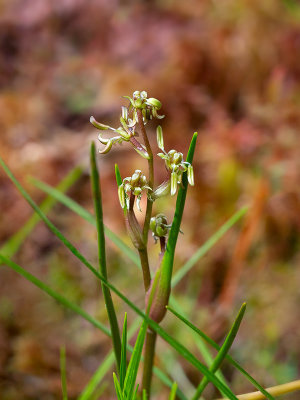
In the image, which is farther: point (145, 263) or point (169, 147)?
point (169, 147)

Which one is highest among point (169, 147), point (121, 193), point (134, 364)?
point (169, 147)

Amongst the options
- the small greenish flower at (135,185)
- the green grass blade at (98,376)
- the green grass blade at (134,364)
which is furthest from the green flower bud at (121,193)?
the green grass blade at (98,376)

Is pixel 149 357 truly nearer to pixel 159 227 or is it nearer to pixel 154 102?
pixel 159 227

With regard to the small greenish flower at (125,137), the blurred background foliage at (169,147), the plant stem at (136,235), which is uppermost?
the blurred background foliage at (169,147)

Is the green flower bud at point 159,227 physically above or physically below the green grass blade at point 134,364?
above

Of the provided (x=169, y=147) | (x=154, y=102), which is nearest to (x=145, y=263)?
(x=154, y=102)

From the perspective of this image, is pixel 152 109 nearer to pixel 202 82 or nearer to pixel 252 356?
pixel 252 356

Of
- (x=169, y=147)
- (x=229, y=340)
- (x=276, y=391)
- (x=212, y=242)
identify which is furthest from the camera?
(x=169, y=147)

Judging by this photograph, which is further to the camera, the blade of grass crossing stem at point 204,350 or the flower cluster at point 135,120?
the blade of grass crossing stem at point 204,350

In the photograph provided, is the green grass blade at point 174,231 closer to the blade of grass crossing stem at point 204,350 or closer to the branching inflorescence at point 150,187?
the branching inflorescence at point 150,187
